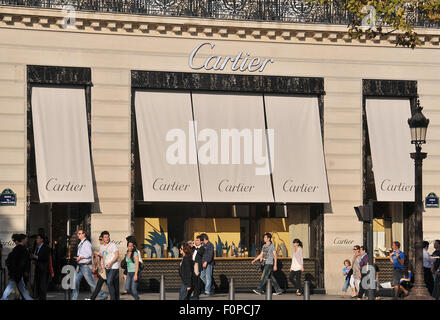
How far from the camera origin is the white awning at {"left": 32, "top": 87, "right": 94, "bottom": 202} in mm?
31891

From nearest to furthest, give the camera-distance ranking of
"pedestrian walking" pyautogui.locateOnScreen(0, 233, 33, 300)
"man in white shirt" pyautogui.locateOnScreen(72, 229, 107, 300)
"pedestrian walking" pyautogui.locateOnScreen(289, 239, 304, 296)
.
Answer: "pedestrian walking" pyautogui.locateOnScreen(0, 233, 33, 300), "man in white shirt" pyautogui.locateOnScreen(72, 229, 107, 300), "pedestrian walking" pyautogui.locateOnScreen(289, 239, 304, 296)

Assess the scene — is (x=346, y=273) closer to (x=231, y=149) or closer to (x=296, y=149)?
(x=296, y=149)

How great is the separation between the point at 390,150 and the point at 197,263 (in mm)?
8358

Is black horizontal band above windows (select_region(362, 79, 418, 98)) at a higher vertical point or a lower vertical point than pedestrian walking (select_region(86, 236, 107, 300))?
higher

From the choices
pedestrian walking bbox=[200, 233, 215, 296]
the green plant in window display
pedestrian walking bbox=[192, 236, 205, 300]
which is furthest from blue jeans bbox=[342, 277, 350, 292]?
the green plant in window display

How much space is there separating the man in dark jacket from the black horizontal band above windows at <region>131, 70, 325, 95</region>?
598cm

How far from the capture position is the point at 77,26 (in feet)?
107

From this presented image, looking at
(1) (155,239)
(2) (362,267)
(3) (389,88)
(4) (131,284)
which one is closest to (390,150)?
(3) (389,88)

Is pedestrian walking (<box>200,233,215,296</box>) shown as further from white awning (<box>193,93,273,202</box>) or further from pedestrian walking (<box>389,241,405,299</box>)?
pedestrian walking (<box>389,241,405,299</box>)

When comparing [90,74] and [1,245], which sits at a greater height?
[90,74]
